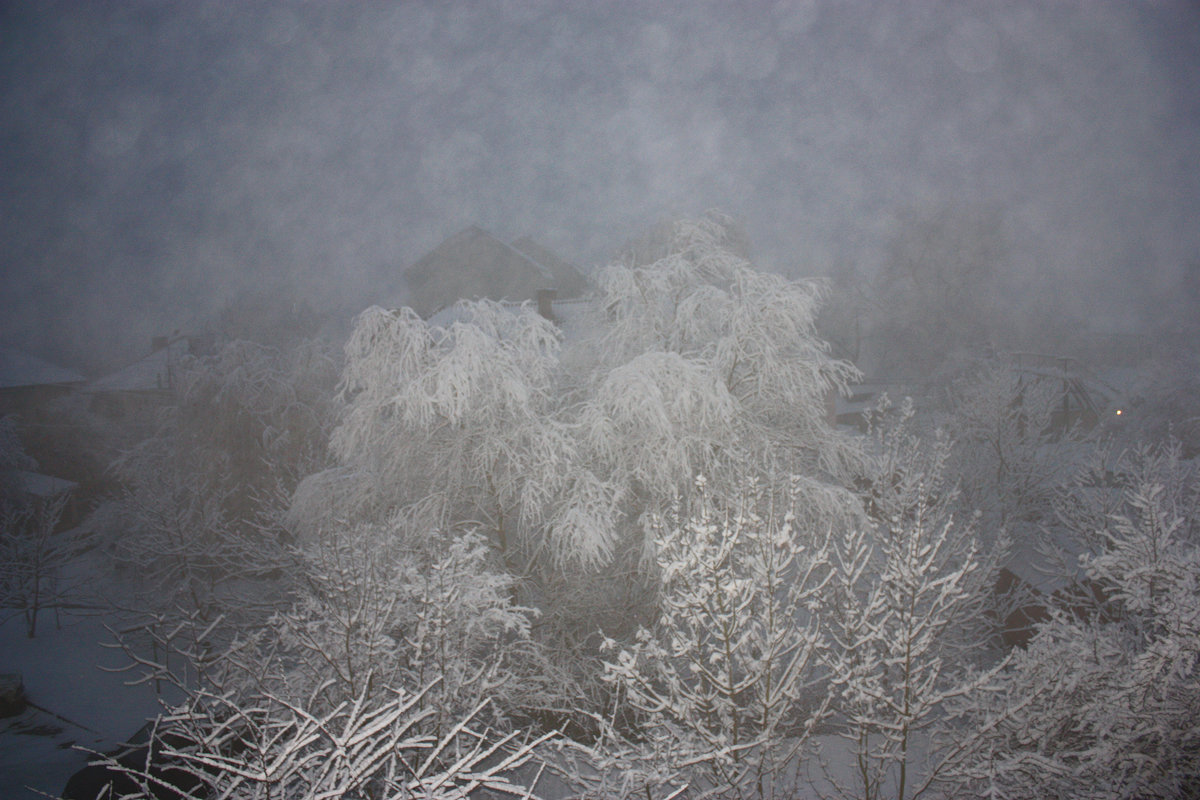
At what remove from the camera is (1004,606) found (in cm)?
1102

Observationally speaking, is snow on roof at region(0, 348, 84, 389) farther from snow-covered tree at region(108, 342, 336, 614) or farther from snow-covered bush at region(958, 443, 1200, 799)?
snow-covered bush at region(958, 443, 1200, 799)

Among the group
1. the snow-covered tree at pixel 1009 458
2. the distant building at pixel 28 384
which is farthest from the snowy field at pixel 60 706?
the snow-covered tree at pixel 1009 458

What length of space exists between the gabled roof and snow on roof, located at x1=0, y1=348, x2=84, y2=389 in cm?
1604

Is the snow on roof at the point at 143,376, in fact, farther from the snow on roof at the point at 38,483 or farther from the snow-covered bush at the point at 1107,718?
the snow-covered bush at the point at 1107,718

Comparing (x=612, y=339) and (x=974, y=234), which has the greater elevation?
(x=612, y=339)

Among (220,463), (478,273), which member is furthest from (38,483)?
(478,273)

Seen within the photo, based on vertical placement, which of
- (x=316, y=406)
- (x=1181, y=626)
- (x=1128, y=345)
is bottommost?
(x=1128, y=345)

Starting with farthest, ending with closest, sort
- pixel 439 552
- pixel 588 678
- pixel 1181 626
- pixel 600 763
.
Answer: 1. pixel 588 678
2. pixel 439 552
3. pixel 1181 626
4. pixel 600 763

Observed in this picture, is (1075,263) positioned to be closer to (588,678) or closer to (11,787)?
(588,678)

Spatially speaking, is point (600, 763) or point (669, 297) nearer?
point (600, 763)

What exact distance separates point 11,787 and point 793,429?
12.8 metres

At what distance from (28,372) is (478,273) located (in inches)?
797

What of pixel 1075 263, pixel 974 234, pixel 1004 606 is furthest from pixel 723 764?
pixel 1075 263

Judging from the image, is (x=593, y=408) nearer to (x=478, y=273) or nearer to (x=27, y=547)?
(x=27, y=547)
